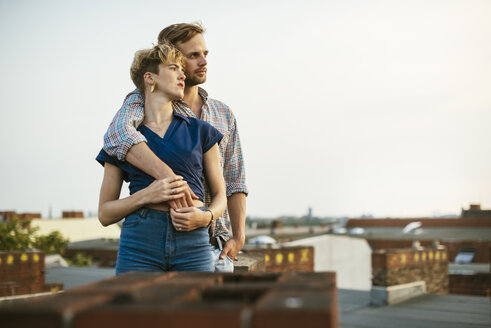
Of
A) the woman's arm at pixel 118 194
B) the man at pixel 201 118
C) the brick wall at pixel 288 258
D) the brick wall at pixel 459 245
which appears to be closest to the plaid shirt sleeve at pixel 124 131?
Answer: the man at pixel 201 118

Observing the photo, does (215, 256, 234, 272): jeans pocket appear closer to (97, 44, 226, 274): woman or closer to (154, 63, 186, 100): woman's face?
(97, 44, 226, 274): woman

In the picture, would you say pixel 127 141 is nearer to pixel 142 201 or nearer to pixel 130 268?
pixel 142 201

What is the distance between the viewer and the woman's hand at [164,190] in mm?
1968

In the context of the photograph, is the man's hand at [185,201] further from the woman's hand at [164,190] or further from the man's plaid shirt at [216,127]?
the man's plaid shirt at [216,127]

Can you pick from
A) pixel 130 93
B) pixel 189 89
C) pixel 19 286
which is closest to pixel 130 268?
pixel 130 93

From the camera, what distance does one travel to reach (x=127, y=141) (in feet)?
6.74

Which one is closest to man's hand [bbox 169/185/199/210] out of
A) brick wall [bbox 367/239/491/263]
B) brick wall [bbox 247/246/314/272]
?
brick wall [bbox 247/246/314/272]

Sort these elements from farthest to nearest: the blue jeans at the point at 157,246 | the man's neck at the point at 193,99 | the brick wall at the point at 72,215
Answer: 1. the brick wall at the point at 72,215
2. the man's neck at the point at 193,99
3. the blue jeans at the point at 157,246

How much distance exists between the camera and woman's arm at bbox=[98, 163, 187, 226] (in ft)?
6.48

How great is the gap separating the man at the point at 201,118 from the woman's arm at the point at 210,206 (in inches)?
0.4

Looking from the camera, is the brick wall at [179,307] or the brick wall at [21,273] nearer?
the brick wall at [179,307]

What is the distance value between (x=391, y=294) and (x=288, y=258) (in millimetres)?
1801

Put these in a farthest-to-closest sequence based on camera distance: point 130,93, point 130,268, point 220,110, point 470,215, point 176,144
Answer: point 470,215 → point 220,110 → point 130,93 → point 176,144 → point 130,268

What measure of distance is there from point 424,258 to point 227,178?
924cm
